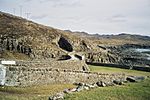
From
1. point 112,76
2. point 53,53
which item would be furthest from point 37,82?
point 53,53

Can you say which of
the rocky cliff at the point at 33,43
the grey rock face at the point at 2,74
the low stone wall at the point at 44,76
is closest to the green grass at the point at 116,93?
the low stone wall at the point at 44,76

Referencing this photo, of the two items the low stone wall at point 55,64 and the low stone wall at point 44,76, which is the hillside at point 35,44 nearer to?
the low stone wall at point 55,64

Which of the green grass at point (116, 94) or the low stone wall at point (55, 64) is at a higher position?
the low stone wall at point (55, 64)

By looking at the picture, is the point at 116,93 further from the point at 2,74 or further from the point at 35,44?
the point at 35,44

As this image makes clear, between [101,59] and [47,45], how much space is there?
15387mm

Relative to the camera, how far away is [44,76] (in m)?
43.5

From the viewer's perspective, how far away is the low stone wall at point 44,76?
133 feet

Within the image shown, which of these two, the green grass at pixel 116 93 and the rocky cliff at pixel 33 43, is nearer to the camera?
the green grass at pixel 116 93

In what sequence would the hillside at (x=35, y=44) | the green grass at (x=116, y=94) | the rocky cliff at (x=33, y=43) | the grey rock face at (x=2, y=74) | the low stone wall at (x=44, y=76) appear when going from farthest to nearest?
the rocky cliff at (x=33, y=43) < the hillside at (x=35, y=44) < the low stone wall at (x=44, y=76) < the grey rock face at (x=2, y=74) < the green grass at (x=116, y=94)

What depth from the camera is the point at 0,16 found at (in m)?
108

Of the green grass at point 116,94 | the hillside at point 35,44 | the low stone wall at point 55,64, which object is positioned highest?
the hillside at point 35,44

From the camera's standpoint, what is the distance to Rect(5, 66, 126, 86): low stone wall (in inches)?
1602

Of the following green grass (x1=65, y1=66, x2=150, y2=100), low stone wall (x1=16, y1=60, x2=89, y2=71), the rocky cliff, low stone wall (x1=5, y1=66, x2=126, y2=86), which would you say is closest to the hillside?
the rocky cliff

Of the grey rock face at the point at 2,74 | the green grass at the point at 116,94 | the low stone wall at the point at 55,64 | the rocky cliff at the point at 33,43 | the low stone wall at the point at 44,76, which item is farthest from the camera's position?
the rocky cliff at the point at 33,43
